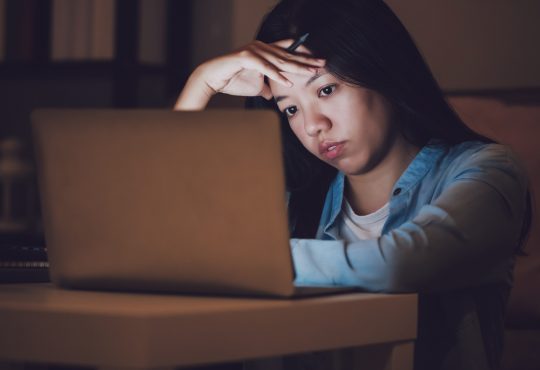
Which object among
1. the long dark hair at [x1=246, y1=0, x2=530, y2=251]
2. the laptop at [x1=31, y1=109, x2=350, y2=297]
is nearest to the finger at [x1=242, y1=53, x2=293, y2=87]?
the long dark hair at [x1=246, y1=0, x2=530, y2=251]

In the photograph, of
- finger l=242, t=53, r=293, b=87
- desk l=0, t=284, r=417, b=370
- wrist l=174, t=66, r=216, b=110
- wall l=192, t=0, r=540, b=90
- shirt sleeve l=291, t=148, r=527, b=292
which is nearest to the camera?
desk l=0, t=284, r=417, b=370

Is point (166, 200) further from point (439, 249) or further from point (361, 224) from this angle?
point (361, 224)

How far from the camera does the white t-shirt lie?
1.40 meters

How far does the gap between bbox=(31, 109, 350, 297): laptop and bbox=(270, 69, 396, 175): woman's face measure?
1.71ft

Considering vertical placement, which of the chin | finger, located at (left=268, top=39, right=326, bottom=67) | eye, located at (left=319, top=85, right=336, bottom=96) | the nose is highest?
finger, located at (left=268, top=39, right=326, bottom=67)

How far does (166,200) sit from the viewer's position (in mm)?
808

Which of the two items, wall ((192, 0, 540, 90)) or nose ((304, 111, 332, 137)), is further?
wall ((192, 0, 540, 90))

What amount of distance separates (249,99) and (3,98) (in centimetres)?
131

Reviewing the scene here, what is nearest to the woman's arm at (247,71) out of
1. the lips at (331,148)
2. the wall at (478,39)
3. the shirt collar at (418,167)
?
the lips at (331,148)

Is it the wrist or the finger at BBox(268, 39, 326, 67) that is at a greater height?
the finger at BBox(268, 39, 326, 67)

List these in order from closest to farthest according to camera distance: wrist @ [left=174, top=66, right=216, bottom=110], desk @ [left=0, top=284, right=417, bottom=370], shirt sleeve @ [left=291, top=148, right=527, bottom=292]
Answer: desk @ [left=0, top=284, right=417, bottom=370], shirt sleeve @ [left=291, top=148, right=527, bottom=292], wrist @ [left=174, top=66, right=216, bottom=110]

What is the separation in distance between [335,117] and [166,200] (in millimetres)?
570

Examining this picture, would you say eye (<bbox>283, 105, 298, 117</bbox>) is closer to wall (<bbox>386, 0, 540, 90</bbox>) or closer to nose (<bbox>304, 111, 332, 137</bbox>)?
nose (<bbox>304, 111, 332, 137</bbox>)

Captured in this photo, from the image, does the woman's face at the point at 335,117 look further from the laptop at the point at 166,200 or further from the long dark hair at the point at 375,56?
the laptop at the point at 166,200
